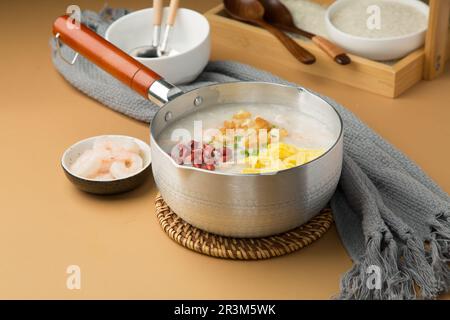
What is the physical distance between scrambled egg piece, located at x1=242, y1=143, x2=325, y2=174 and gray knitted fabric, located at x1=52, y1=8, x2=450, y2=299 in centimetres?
12

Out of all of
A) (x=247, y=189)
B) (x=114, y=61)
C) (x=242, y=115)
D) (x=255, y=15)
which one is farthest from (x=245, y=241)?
(x=255, y=15)

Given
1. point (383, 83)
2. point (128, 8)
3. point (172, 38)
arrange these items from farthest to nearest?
point (128, 8) < point (172, 38) < point (383, 83)

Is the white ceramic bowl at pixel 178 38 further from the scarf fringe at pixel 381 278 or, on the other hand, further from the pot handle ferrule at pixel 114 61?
the scarf fringe at pixel 381 278

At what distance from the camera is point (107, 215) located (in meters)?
1.56

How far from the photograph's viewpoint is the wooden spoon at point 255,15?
6.35ft

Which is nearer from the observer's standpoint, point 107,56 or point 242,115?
point 242,115

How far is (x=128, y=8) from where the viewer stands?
2227 mm

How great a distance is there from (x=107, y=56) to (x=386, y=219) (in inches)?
23.5

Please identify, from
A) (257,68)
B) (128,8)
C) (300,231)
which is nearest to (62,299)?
(300,231)

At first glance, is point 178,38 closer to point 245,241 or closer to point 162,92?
point 162,92

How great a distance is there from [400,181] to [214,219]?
0.34m

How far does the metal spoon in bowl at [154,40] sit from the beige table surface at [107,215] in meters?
0.15

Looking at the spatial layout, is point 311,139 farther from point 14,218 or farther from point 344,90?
point 14,218

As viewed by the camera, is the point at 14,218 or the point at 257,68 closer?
the point at 14,218
